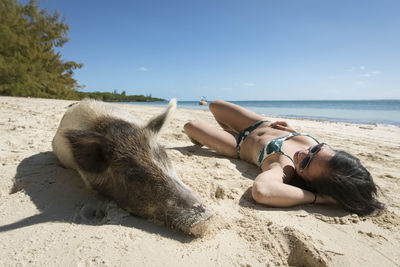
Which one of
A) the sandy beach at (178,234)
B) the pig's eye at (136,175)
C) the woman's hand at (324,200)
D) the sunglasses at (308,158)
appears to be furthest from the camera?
the sunglasses at (308,158)

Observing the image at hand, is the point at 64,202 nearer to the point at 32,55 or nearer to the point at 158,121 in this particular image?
the point at 158,121

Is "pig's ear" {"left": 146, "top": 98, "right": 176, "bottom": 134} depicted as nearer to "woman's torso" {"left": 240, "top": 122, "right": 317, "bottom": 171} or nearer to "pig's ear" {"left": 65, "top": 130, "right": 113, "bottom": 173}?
"pig's ear" {"left": 65, "top": 130, "right": 113, "bottom": 173}

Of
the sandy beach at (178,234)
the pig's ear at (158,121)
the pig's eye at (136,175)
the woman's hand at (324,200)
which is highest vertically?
the pig's ear at (158,121)

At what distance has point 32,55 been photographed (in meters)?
15.1

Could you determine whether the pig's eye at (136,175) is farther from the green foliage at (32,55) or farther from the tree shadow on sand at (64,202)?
the green foliage at (32,55)

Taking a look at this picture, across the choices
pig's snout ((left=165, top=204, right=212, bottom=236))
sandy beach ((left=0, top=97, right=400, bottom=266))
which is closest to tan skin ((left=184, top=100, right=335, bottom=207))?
sandy beach ((left=0, top=97, right=400, bottom=266))

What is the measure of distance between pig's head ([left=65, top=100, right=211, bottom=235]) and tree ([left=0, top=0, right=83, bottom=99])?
1512 centimetres

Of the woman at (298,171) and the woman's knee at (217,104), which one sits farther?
the woman's knee at (217,104)

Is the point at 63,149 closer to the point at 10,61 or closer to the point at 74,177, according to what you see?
the point at 74,177

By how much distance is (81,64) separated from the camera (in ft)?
58.7

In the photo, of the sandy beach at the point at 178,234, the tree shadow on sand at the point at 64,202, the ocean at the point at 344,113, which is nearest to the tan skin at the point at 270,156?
the sandy beach at the point at 178,234

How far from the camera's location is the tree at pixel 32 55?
13.5 meters

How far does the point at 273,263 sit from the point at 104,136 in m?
1.60

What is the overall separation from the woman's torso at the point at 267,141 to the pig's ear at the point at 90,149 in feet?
6.41
